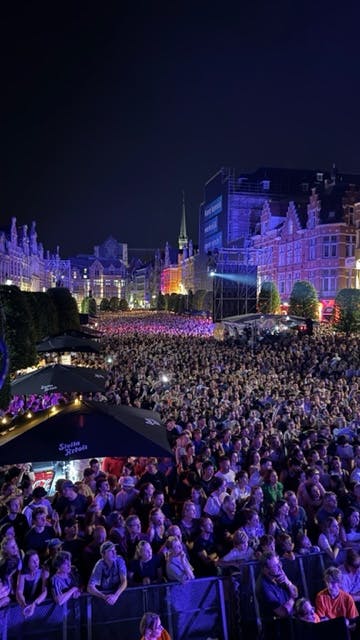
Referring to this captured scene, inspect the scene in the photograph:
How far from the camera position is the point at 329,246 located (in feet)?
179

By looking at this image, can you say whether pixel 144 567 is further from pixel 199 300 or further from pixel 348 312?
pixel 199 300

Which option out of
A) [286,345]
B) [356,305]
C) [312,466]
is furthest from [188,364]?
[356,305]

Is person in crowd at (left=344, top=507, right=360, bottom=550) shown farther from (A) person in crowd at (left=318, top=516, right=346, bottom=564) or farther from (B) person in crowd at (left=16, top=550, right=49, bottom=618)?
(B) person in crowd at (left=16, top=550, right=49, bottom=618)

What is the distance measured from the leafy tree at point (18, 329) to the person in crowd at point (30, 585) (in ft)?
44.7

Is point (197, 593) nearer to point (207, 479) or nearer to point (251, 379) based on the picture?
point (207, 479)

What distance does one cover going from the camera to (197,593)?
5.42 metres

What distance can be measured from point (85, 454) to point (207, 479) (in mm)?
2406

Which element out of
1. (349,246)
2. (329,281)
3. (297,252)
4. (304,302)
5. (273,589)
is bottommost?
(273,589)

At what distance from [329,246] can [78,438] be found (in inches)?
2029

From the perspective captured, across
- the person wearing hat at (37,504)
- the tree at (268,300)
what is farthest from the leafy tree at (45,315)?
the tree at (268,300)

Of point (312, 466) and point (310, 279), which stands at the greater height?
point (310, 279)

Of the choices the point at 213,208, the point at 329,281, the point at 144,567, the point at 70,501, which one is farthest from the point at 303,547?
the point at 213,208

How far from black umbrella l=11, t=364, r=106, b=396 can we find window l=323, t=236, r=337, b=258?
45.4m

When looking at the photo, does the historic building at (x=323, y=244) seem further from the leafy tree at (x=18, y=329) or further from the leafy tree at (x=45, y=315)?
the leafy tree at (x=18, y=329)
